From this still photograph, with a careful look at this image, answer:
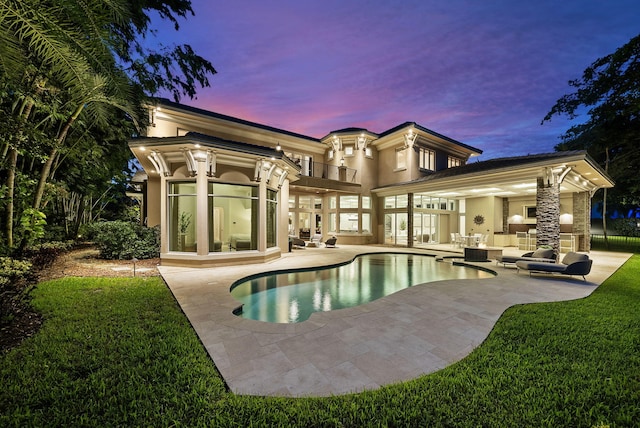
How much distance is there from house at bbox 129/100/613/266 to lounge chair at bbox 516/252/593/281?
1.84 metres

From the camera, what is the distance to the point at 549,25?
39.7ft

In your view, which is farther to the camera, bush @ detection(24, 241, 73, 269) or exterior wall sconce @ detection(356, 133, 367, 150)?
exterior wall sconce @ detection(356, 133, 367, 150)

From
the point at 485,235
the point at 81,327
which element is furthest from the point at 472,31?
the point at 81,327

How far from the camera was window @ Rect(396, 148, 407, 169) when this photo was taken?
1630cm

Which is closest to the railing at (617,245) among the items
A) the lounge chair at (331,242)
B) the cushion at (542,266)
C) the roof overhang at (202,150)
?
the cushion at (542,266)

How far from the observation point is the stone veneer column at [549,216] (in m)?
9.03

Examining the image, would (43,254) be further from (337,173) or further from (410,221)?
(410,221)

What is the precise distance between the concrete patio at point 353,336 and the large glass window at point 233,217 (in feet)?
10.2

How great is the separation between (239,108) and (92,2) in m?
20.3

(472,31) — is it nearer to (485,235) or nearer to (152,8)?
(485,235)

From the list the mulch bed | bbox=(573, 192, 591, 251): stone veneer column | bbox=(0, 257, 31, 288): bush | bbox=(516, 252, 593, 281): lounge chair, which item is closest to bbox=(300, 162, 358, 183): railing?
the mulch bed

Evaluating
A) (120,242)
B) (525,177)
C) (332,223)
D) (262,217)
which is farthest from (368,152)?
(120,242)

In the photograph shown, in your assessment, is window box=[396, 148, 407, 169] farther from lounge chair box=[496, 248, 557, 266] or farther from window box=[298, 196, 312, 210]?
lounge chair box=[496, 248, 557, 266]

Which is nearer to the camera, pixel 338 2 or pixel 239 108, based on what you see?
pixel 338 2
